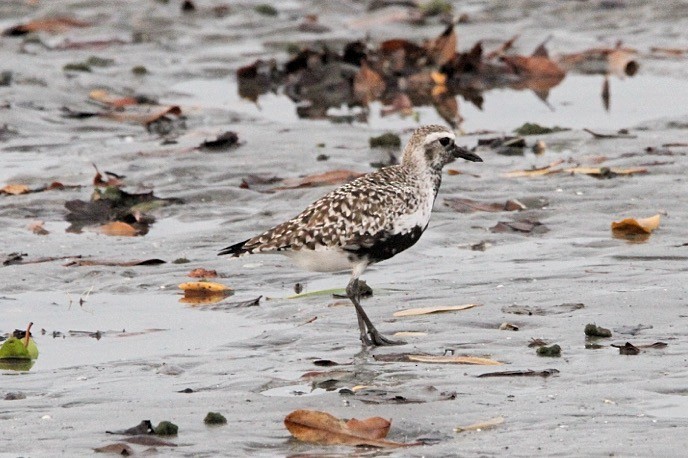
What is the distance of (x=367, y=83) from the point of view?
60.0 feet

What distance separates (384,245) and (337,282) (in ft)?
4.98

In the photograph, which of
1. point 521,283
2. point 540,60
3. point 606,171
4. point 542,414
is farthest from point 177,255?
point 540,60

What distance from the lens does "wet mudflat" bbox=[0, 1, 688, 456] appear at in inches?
261

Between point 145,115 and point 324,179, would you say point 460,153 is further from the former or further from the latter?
point 145,115

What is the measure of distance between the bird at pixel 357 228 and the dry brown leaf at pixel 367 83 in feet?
31.0

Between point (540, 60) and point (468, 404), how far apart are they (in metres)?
12.5

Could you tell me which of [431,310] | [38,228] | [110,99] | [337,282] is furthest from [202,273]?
[110,99]

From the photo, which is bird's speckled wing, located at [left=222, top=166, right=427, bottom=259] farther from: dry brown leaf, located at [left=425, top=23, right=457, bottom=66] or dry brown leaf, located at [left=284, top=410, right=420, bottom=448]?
dry brown leaf, located at [left=425, top=23, right=457, bottom=66]

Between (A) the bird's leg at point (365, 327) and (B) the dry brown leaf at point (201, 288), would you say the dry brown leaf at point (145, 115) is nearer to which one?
(B) the dry brown leaf at point (201, 288)

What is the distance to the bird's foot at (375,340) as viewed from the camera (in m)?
8.02

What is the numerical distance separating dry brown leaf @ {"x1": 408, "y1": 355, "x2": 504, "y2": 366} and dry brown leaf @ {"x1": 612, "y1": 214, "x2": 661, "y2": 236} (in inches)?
128

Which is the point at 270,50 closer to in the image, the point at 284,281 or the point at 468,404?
the point at 284,281

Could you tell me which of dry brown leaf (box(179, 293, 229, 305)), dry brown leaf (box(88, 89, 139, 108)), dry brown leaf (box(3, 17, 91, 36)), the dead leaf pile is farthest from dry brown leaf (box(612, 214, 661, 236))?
dry brown leaf (box(3, 17, 91, 36))

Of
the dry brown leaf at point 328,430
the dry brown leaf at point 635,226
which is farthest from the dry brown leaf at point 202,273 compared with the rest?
the dry brown leaf at point 328,430
